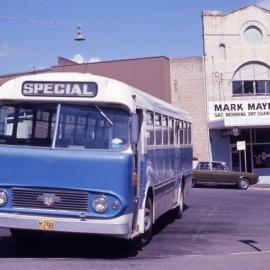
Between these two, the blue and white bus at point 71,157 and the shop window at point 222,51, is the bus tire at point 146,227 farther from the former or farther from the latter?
the shop window at point 222,51

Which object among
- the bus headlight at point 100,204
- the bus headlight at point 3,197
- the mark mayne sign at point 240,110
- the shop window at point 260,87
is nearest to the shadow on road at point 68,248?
the bus headlight at point 3,197

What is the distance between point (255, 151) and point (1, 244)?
2848 centimetres

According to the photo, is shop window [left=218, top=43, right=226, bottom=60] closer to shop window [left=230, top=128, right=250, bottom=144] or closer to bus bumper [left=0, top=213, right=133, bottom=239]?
shop window [left=230, top=128, right=250, bottom=144]

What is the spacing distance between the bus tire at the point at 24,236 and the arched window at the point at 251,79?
2821 cm

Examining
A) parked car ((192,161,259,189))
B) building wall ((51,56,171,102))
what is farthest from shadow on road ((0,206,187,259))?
building wall ((51,56,171,102))

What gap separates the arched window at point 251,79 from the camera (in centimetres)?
3772

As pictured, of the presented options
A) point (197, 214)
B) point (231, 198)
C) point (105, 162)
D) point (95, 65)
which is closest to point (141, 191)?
point (105, 162)

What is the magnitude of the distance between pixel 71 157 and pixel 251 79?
30191 millimetres

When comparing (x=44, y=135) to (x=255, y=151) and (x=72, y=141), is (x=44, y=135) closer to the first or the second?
(x=72, y=141)

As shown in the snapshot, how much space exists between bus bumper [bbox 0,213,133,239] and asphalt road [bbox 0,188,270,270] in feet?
1.69

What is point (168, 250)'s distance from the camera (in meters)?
10.7

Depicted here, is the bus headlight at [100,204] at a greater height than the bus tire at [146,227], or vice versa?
the bus headlight at [100,204]

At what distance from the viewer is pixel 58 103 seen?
9445mm

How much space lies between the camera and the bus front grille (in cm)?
895
